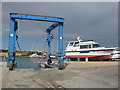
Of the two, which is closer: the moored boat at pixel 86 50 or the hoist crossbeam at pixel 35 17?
the hoist crossbeam at pixel 35 17

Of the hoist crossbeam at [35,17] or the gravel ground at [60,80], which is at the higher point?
the hoist crossbeam at [35,17]

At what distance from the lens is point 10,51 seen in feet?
55.5

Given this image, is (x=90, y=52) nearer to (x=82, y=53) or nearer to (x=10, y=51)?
(x=82, y=53)

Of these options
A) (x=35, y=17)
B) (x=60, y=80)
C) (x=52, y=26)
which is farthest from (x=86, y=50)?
Result: (x=60, y=80)

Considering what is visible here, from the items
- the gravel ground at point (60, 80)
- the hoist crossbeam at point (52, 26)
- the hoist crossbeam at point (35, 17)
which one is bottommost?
the gravel ground at point (60, 80)

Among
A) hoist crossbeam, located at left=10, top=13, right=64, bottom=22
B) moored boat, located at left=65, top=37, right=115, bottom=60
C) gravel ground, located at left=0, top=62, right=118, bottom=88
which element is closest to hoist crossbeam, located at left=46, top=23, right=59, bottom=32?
hoist crossbeam, located at left=10, top=13, right=64, bottom=22

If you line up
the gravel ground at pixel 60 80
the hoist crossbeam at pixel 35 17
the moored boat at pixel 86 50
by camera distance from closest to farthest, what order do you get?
1. the gravel ground at pixel 60 80
2. the hoist crossbeam at pixel 35 17
3. the moored boat at pixel 86 50

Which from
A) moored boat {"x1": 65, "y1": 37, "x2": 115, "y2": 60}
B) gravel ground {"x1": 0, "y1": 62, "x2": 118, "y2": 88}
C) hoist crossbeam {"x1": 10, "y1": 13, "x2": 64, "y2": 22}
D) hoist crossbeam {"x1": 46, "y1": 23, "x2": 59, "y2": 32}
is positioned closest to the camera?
gravel ground {"x1": 0, "y1": 62, "x2": 118, "y2": 88}

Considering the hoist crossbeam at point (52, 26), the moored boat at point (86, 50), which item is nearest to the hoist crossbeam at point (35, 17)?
the hoist crossbeam at point (52, 26)

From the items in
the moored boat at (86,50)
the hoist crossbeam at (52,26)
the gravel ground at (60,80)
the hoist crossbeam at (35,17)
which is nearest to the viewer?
the gravel ground at (60,80)

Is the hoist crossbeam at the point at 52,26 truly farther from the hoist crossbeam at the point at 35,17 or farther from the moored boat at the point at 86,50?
the moored boat at the point at 86,50

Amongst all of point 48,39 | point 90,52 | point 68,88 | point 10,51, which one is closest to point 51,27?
point 48,39

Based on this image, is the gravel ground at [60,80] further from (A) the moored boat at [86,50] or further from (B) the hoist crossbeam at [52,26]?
(A) the moored boat at [86,50]

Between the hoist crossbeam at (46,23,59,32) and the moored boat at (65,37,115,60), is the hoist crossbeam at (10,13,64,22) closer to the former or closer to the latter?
the hoist crossbeam at (46,23,59,32)
